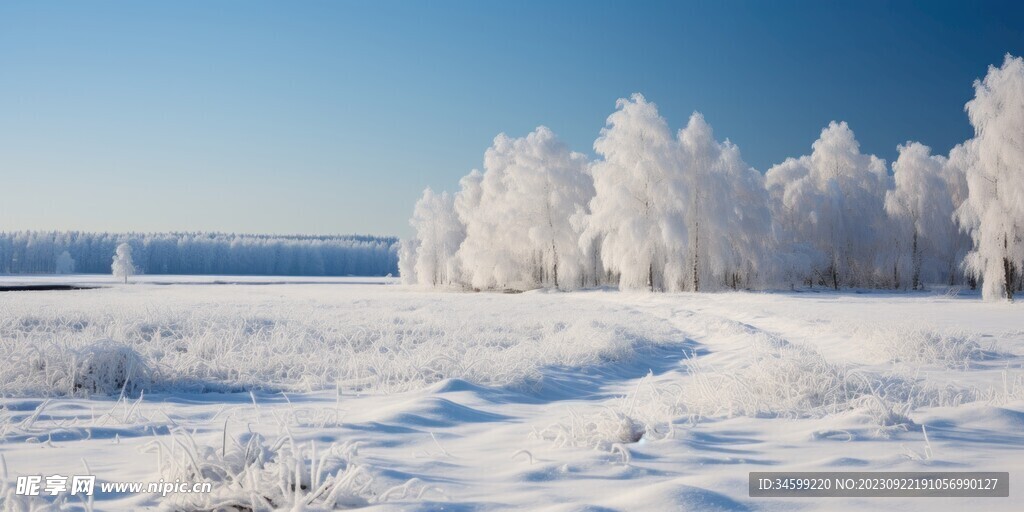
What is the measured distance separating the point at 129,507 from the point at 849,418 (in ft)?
14.3

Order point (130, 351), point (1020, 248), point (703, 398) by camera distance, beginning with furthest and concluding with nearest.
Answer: point (1020, 248) → point (130, 351) → point (703, 398)

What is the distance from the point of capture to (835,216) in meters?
32.1

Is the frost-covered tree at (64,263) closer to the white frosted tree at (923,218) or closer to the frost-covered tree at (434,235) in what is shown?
the frost-covered tree at (434,235)

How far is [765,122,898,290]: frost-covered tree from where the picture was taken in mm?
32125

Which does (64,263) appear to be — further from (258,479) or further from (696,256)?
(258,479)

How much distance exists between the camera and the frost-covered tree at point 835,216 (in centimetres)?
3212

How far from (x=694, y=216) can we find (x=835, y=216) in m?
9.94

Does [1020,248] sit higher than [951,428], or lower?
higher

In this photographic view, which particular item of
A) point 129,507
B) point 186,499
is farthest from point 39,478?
point 186,499

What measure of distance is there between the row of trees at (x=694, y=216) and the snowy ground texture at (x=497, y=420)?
17954 mm

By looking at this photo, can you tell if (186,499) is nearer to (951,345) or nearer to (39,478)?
(39,478)

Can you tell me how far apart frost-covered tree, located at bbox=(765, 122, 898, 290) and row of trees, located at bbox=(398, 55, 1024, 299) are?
8cm

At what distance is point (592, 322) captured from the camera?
41.5 ft

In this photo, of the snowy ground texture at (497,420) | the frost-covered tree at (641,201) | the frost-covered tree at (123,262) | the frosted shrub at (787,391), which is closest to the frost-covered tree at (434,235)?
the frost-covered tree at (641,201)
